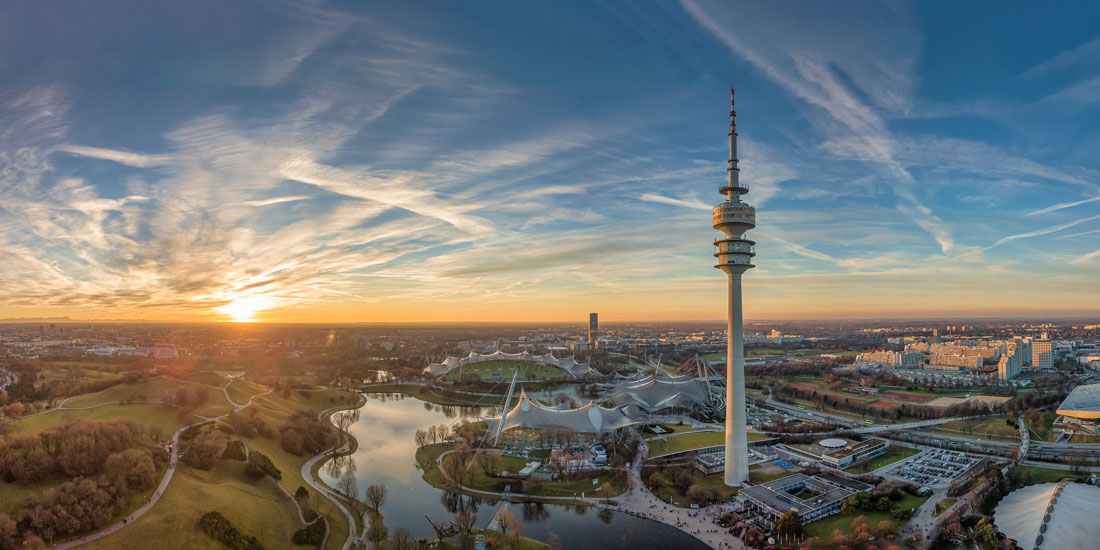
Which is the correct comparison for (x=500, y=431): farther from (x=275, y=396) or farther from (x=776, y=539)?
(x=275, y=396)

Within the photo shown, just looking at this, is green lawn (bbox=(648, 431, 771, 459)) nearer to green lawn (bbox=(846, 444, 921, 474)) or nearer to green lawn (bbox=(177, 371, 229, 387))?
green lawn (bbox=(846, 444, 921, 474))

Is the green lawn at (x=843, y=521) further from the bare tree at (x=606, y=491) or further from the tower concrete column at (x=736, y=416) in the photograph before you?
the bare tree at (x=606, y=491)

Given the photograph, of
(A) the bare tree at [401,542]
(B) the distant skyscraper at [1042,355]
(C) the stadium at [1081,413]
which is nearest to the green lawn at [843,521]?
(A) the bare tree at [401,542]

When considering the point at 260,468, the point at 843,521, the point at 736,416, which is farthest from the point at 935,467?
the point at 260,468

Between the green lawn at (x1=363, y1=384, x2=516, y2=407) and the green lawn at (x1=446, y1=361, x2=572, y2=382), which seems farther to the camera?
the green lawn at (x1=446, y1=361, x2=572, y2=382)

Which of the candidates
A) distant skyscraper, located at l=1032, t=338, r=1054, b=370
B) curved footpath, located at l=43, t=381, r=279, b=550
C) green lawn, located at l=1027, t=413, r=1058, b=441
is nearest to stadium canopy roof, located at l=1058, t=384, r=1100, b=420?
green lawn, located at l=1027, t=413, r=1058, b=441

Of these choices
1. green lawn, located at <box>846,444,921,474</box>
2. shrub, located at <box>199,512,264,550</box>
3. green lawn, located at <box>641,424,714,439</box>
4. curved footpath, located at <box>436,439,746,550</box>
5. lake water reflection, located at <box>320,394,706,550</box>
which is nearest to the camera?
shrub, located at <box>199,512,264,550</box>
